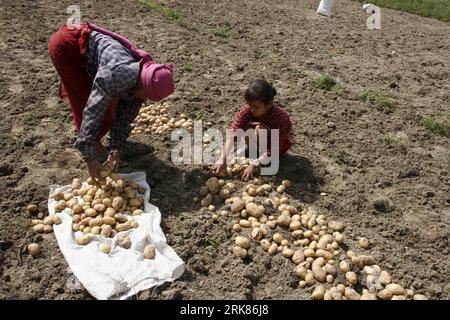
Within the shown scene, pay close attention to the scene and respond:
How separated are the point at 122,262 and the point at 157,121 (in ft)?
6.07

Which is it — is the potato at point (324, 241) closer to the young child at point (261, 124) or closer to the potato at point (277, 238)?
the potato at point (277, 238)

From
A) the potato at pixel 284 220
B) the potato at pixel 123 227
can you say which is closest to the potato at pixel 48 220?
the potato at pixel 123 227

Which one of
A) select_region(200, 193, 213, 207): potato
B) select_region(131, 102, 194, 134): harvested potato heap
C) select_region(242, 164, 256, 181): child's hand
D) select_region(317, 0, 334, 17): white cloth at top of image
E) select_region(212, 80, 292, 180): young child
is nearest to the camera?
select_region(200, 193, 213, 207): potato

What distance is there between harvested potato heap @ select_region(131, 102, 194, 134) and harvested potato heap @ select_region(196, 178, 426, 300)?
102cm

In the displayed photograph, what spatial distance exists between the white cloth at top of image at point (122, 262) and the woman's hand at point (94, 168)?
329mm

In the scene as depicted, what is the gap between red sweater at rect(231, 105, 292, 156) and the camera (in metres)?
3.57

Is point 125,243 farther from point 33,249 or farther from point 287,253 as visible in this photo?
point 287,253

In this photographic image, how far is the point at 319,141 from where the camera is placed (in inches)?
165

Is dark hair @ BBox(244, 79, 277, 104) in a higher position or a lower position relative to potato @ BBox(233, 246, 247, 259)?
higher

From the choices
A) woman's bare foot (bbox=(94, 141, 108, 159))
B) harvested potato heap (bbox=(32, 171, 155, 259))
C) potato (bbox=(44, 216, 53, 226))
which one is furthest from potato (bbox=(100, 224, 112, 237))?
woman's bare foot (bbox=(94, 141, 108, 159))

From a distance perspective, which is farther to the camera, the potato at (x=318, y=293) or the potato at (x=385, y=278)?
the potato at (x=385, y=278)

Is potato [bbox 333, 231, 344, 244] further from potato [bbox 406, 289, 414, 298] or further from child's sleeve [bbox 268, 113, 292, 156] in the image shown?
child's sleeve [bbox 268, 113, 292, 156]

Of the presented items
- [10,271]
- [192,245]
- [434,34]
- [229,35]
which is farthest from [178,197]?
[434,34]

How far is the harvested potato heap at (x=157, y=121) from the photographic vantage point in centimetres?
419
